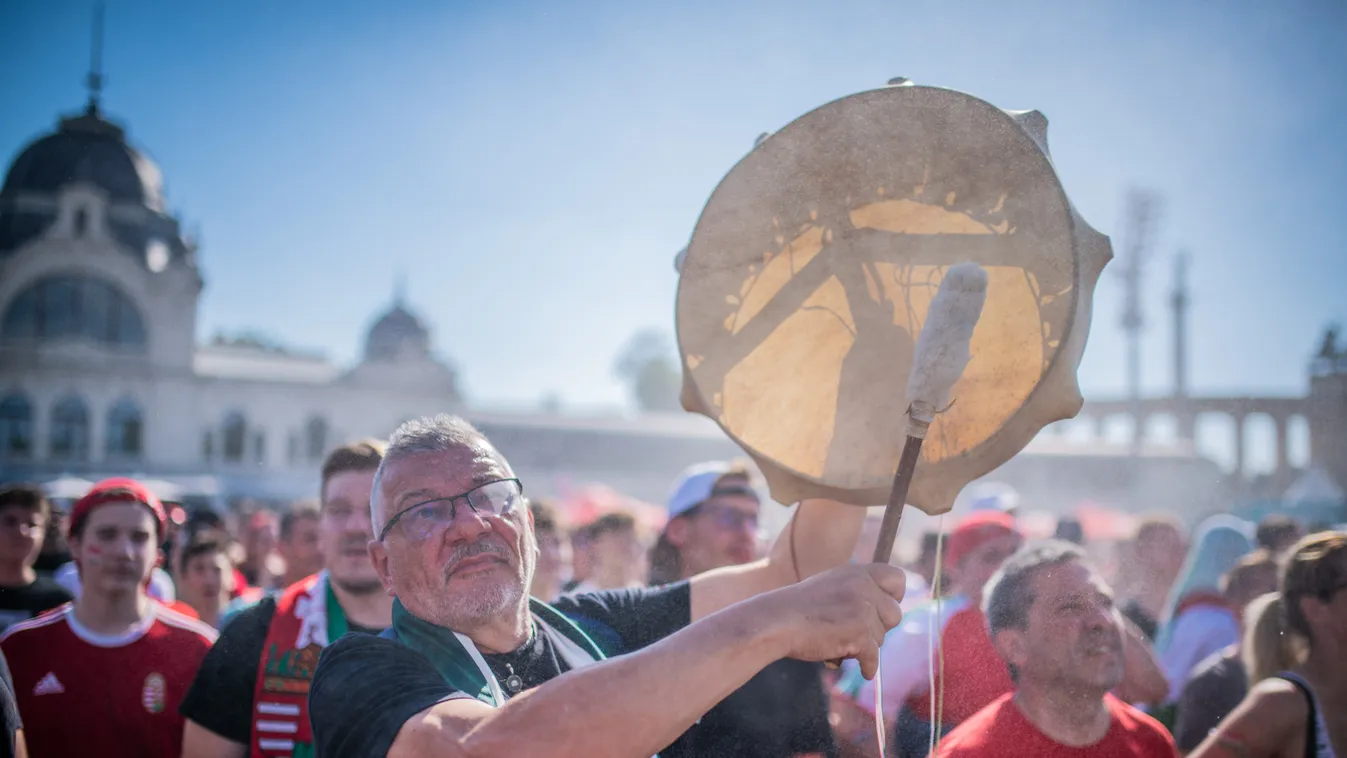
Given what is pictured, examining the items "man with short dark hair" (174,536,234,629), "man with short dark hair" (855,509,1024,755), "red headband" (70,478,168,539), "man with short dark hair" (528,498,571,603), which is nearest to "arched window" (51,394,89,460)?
"man with short dark hair" (174,536,234,629)

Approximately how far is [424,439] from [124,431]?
1285 inches

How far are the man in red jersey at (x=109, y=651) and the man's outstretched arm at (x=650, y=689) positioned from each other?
217cm

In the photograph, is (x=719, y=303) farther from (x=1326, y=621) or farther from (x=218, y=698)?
(x=1326, y=621)

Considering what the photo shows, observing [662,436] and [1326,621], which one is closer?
[1326,621]

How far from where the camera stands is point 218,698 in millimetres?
2637

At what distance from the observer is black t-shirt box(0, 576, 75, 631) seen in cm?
434

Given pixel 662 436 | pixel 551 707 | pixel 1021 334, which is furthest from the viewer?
pixel 662 436

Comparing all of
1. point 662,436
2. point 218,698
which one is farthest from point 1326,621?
point 662,436

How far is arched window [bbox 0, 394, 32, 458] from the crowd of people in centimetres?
2843

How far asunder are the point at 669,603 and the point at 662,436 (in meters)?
27.7

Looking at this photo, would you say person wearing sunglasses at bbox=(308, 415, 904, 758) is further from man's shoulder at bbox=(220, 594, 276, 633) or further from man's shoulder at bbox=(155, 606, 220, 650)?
man's shoulder at bbox=(155, 606, 220, 650)

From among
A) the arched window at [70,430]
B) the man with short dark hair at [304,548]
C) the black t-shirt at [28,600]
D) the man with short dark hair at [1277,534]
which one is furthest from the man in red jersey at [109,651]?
the arched window at [70,430]

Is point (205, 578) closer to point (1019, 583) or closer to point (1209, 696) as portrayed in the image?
point (1019, 583)

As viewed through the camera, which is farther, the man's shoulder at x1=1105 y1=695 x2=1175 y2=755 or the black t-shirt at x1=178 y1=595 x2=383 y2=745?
the black t-shirt at x1=178 y1=595 x2=383 y2=745
